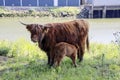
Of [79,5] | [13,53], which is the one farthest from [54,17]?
[13,53]

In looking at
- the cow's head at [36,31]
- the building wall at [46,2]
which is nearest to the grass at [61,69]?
the cow's head at [36,31]

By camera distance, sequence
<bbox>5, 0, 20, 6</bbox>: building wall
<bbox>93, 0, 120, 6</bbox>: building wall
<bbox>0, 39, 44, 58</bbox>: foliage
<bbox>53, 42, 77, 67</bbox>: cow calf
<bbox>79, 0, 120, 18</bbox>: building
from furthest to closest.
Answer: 1. <bbox>5, 0, 20, 6</bbox>: building wall
2. <bbox>93, 0, 120, 6</bbox>: building wall
3. <bbox>79, 0, 120, 18</bbox>: building
4. <bbox>0, 39, 44, 58</bbox>: foliage
5. <bbox>53, 42, 77, 67</bbox>: cow calf

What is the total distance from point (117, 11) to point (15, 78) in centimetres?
4007

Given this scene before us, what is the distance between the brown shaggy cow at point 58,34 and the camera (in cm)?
651

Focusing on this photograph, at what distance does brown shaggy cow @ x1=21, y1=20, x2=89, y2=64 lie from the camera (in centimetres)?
651

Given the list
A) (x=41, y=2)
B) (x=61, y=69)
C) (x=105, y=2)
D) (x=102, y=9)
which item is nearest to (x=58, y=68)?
(x=61, y=69)

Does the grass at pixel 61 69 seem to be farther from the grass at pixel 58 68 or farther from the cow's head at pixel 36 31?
the cow's head at pixel 36 31

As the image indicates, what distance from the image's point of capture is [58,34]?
6.94 metres

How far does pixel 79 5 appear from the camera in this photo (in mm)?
48375

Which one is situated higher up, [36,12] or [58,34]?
[58,34]

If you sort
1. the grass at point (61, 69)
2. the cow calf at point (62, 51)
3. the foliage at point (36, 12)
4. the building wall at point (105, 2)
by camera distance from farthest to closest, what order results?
the building wall at point (105, 2) < the foliage at point (36, 12) < the cow calf at point (62, 51) < the grass at point (61, 69)

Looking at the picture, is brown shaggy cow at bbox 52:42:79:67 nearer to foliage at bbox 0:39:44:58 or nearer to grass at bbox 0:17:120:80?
grass at bbox 0:17:120:80

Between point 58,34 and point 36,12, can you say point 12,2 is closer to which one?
point 36,12

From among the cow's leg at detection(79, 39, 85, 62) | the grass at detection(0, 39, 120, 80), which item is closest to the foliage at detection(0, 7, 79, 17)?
the grass at detection(0, 39, 120, 80)
